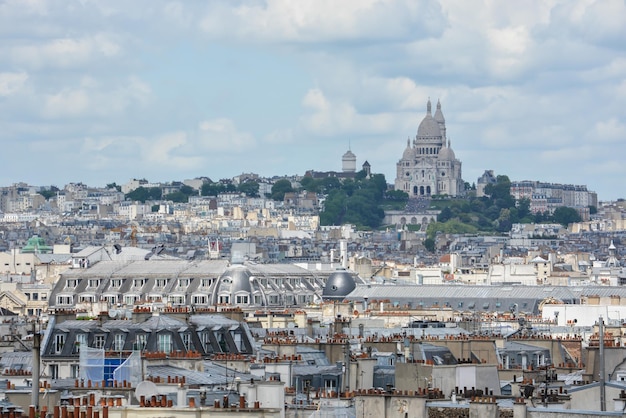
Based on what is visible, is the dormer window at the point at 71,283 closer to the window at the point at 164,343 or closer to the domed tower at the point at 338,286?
the domed tower at the point at 338,286

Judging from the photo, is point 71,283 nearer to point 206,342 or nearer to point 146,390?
point 206,342

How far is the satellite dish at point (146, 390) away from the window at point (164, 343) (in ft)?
33.6

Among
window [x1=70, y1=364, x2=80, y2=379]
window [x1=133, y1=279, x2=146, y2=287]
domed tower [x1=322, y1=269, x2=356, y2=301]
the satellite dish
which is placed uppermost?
window [x1=133, y1=279, x2=146, y2=287]

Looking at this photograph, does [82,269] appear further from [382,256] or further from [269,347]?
[382,256]

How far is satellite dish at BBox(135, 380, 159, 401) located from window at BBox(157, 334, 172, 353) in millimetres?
10244

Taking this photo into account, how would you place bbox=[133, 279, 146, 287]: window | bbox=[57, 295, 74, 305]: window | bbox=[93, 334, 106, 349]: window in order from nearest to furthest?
bbox=[93, 334, 106, 349]: window < bbox=[57, 295, 74, 305]: window < bbox=[133, 279, 146, 287]: window

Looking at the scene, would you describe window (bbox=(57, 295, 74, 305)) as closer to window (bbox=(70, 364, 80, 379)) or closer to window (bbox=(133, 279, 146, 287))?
window (bbox=(133, 279, 146, 287))

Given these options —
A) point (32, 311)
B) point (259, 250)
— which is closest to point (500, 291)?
point (32, 311)

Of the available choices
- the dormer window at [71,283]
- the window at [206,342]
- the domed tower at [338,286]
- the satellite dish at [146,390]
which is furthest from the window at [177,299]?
the satellite dish at [146,390]

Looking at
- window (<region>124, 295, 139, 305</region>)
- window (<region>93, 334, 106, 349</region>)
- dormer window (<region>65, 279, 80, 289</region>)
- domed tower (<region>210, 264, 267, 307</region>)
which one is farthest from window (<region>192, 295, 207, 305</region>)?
window (<region>93, 334, 106, 349</region>)

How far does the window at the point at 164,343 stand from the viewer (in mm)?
36406

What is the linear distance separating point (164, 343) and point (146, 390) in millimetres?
11118

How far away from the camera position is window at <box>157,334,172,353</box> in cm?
3641

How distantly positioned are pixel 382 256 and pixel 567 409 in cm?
16795
